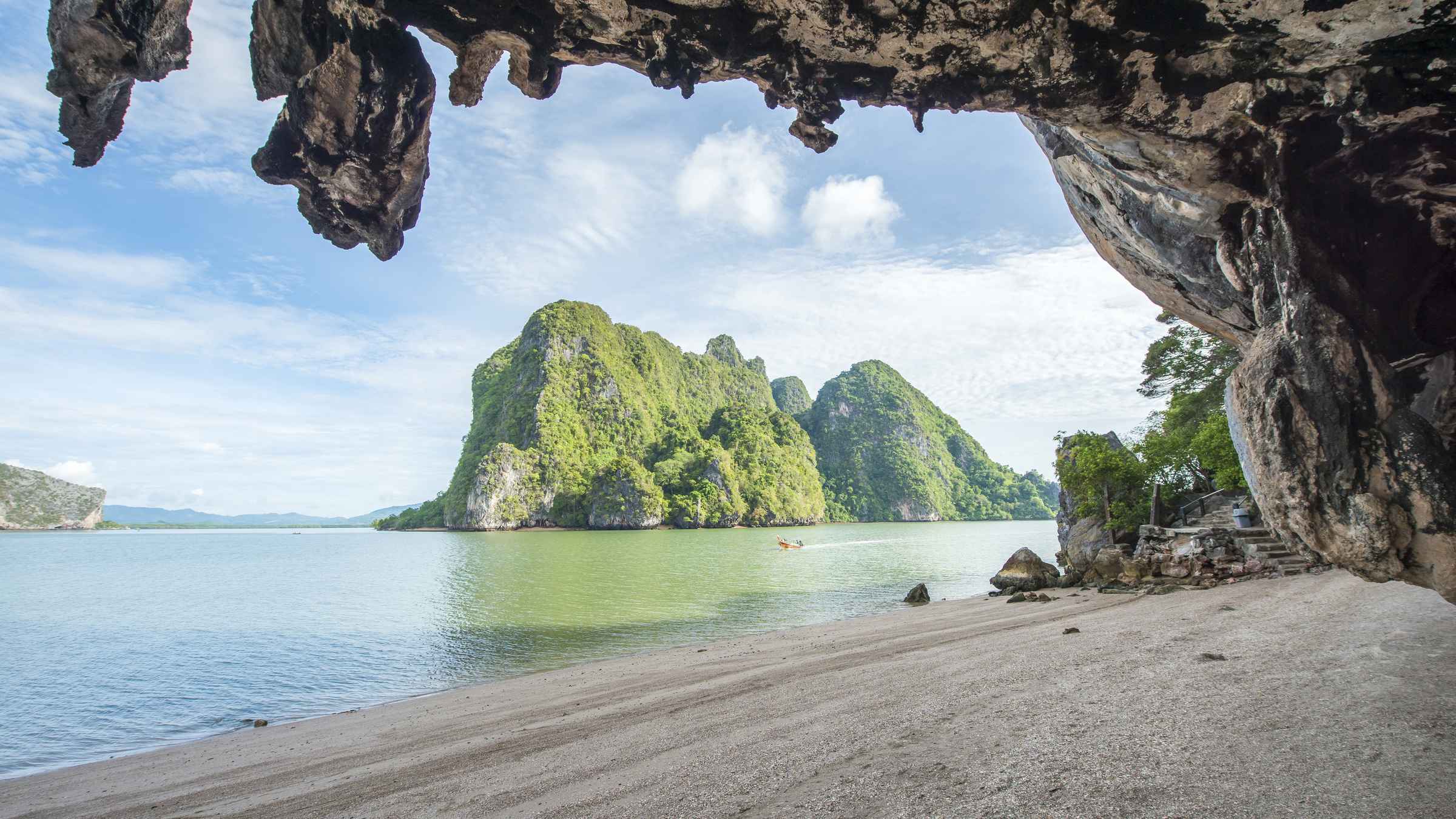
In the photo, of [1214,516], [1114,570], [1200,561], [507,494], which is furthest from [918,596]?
[507,494]

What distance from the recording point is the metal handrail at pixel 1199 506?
20406 mm

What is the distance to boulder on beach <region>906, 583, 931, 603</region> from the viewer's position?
59.6ft

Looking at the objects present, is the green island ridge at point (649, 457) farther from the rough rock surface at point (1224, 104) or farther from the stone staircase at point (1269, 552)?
the rough rock surface at point (1224, 104)

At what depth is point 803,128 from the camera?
5301 mm

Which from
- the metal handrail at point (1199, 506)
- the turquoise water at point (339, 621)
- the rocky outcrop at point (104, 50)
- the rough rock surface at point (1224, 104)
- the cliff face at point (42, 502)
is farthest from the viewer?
the cliff face at point (42, 502)

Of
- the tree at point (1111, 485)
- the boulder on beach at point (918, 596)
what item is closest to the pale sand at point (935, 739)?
the boulder on beach at point (918, 596)

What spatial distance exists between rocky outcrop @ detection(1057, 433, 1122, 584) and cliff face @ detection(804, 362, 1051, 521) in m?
98.1

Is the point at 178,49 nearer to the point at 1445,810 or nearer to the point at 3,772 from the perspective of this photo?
the point at 3,772

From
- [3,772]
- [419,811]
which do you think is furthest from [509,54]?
[3,772]

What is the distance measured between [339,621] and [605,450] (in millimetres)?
89677

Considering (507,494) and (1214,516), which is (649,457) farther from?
(1214,516)

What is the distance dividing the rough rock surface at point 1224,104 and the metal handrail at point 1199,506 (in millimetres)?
19056

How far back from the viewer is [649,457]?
4397 inches

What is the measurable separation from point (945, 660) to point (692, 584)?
1710 cm
